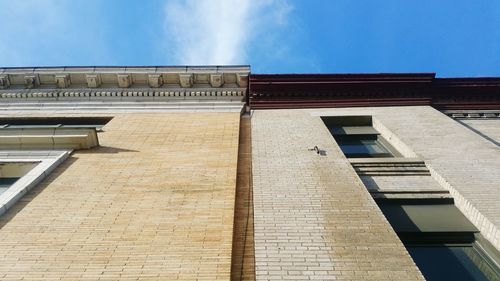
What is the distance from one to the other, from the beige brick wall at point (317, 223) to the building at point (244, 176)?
0.09ft

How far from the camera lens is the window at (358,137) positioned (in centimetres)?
1052

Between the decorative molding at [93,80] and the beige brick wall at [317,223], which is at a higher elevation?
the decorative molding at [93,80]

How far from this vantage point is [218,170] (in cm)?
819

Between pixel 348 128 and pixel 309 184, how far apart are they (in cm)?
517

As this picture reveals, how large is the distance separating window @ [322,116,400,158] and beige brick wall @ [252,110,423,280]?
1641mm

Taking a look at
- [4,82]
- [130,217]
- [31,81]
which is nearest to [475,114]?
[130,217]

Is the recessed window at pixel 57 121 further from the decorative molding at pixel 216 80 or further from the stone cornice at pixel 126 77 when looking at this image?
the decorative molding at pixel 216 80

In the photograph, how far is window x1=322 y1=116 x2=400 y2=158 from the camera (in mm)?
10516

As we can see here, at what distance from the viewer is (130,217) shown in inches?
252

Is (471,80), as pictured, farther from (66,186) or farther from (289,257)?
(66,186)

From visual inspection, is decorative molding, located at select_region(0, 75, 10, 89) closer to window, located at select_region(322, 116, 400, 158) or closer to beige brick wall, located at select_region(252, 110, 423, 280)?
beige brick wall, located at select_region(252, 110, 423, 280)

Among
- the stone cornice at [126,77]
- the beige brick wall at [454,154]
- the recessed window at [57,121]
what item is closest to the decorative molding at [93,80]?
the stone cornice at [126,77]

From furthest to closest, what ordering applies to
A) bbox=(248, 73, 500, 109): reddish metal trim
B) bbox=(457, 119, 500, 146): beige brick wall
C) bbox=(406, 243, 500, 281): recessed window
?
bbox=(248, 73, 500, 109): reddish metal trim, bbox=(457, 119, 500, 146): beige brick wall, bbox=(406, 243, 500, 281): recessed window

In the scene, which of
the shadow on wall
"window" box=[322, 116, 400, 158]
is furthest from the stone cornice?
the shadow on wall
